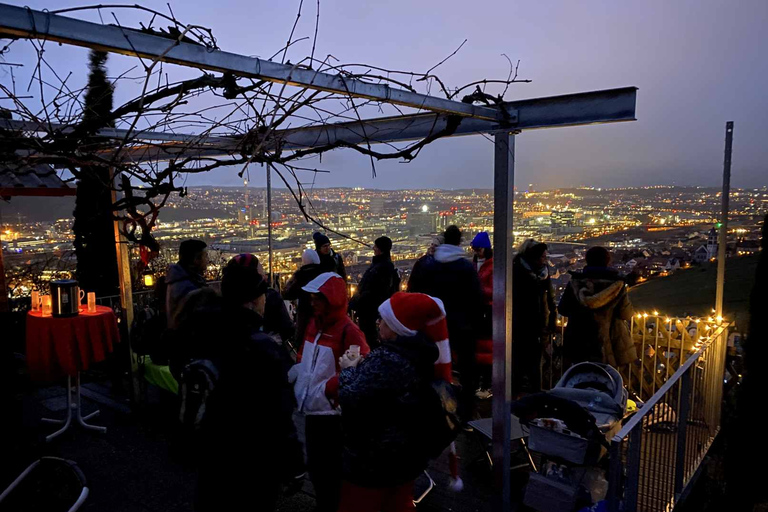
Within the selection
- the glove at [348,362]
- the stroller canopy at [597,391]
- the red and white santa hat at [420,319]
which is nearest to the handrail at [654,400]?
the stroller canopy at [597,391]

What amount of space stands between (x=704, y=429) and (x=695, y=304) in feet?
12.8

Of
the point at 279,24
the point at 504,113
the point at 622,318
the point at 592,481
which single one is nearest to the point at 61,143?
the point at 279,24

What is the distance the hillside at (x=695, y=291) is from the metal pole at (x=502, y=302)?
4075 mm

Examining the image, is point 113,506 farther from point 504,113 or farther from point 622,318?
point 622,318

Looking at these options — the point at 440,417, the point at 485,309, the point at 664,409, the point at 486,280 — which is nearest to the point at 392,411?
the point at 440,417

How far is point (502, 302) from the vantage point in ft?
10.7

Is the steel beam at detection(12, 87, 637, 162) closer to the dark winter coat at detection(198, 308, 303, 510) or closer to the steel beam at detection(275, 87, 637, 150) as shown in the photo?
the steel beam at detection(275, 87, 637, 150)

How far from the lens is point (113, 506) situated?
388 centimetres

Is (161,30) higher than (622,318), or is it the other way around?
(161,30)

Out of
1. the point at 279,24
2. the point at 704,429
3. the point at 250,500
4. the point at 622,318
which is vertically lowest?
the point at 704,429

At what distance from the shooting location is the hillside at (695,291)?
688 cm

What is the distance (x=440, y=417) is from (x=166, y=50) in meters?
2.05

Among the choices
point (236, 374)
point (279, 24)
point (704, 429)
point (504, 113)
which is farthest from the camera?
point (704, 429)

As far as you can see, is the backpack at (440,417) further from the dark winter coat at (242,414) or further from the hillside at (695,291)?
the hillside at (695,291)
